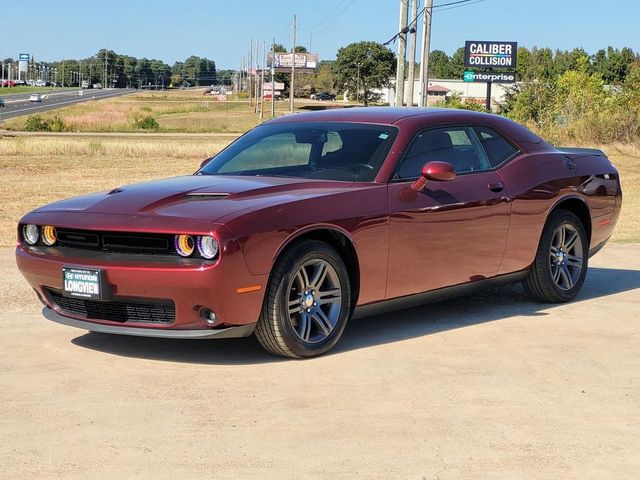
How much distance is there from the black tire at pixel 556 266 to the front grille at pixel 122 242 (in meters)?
3.25

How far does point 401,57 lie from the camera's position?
3572 cm

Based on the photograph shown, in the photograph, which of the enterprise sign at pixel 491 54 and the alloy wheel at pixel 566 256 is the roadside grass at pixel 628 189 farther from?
the enterprise sign at pixel 491 54

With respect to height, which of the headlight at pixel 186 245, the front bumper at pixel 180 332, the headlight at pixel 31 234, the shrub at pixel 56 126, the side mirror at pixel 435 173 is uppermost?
the side mirror at pixel 435 173

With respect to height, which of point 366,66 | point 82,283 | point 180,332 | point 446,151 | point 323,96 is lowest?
point 180,332

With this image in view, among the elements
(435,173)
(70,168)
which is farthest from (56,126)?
(435,173)

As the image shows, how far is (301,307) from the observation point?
237 inches

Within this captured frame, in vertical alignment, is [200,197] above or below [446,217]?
above

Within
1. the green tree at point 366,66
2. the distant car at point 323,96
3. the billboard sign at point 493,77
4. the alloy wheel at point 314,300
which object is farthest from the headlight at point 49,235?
the distant car at point 323,96

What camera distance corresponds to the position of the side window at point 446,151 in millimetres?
6816

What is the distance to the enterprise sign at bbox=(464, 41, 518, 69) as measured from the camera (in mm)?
68188

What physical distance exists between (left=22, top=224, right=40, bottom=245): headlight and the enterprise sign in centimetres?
6384

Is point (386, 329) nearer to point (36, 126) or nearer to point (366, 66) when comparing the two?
point (36, 126)

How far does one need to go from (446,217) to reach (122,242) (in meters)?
2.23

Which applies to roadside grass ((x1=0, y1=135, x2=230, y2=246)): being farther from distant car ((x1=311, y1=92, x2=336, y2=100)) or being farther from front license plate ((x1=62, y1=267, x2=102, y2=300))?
distant car ((x1=311, y1=92, x2=336, y2=100))
